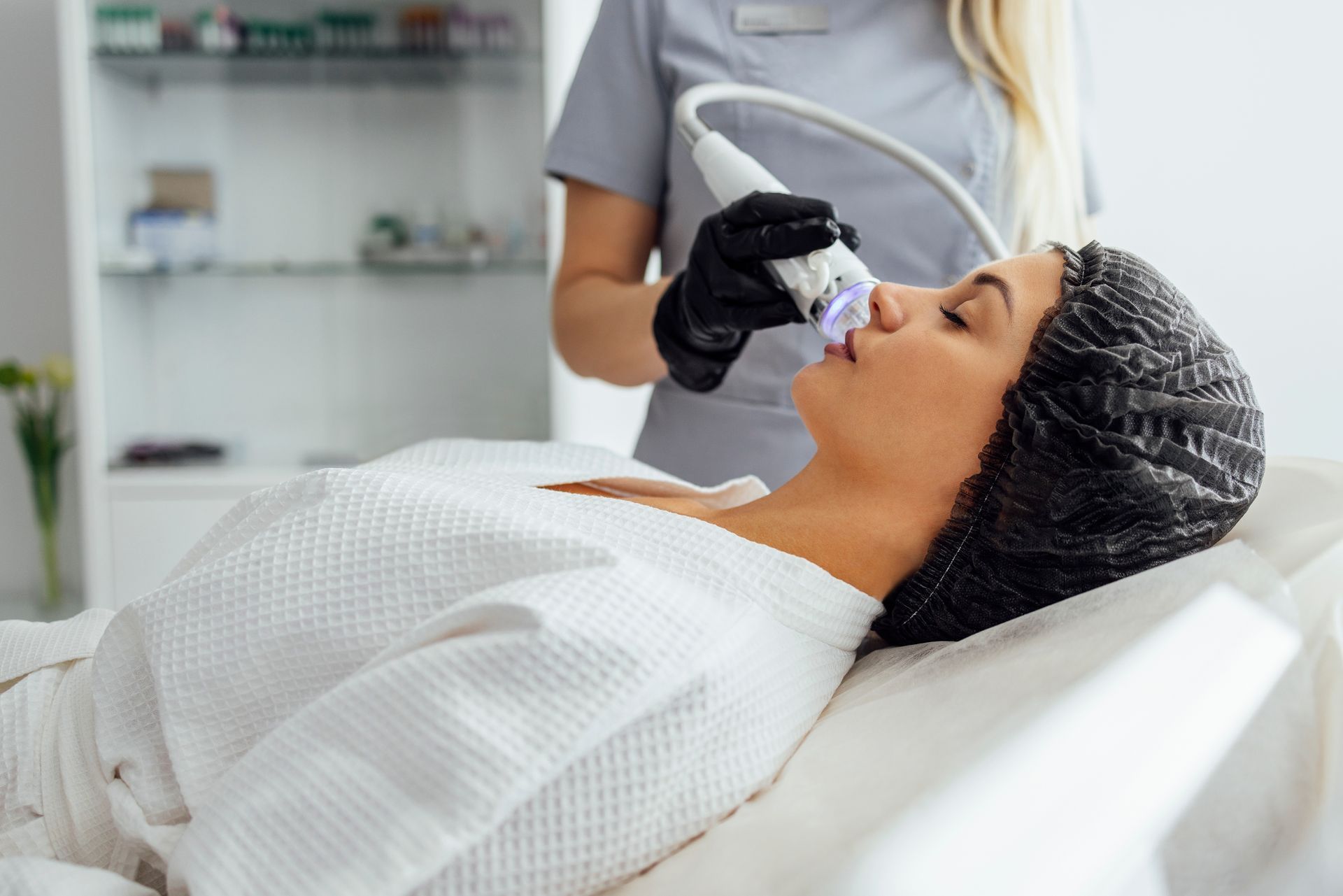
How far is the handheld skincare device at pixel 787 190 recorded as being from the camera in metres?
0.99

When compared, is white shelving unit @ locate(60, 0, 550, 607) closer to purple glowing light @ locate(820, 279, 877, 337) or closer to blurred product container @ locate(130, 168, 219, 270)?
blurred product container @ locate(130, 168, 219, 270)

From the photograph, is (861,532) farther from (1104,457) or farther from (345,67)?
(345,67)

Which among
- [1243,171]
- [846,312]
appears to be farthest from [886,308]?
[1243,171]

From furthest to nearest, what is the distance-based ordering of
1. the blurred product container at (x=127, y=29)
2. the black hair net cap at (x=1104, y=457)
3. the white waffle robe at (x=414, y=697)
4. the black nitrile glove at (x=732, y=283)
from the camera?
the blurred product container at (x=127, y=29) < the black nitrile glove at (x=732, y=283) < the black hair net cap at (x=1104, y=457) < the white waffle robe at (x=414, y=697)

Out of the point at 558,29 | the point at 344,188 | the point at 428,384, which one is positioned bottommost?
the point at 428,384

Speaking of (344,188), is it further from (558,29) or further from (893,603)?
(893,603)

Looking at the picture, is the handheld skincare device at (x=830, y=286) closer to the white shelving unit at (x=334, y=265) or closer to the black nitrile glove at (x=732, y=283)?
the black nitrile glove at (x=732, y=283)

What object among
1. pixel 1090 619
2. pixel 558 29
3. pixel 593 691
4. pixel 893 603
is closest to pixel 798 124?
pixel 893 603

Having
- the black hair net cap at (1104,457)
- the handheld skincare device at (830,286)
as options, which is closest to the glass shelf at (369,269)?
the handheld skincare device at (830,286)

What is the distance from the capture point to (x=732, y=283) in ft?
3.48

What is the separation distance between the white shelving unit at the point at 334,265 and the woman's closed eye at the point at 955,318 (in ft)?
5.28

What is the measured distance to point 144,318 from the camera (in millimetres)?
2445

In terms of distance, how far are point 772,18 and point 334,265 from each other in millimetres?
1503

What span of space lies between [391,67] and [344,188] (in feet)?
1.03
